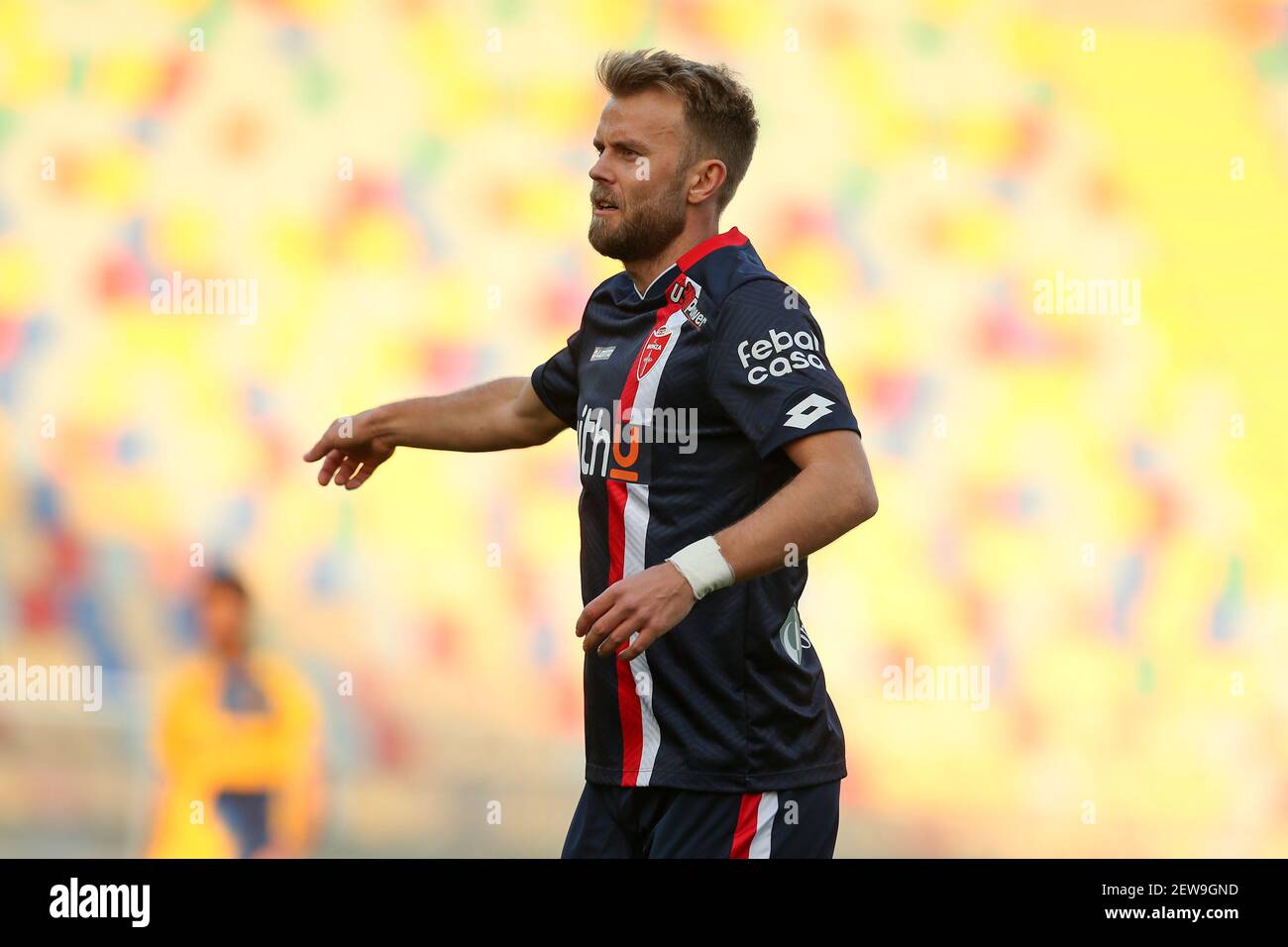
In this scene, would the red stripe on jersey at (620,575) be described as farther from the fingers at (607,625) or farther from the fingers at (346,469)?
the fingers at (346,469)

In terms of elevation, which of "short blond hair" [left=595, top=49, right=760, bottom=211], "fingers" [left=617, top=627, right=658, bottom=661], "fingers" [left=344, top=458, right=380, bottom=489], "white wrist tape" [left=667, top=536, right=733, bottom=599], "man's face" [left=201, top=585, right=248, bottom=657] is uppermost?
"short blond hair" [left=595, top=49, right=760, bottom=211]

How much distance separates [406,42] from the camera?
15.7 feet

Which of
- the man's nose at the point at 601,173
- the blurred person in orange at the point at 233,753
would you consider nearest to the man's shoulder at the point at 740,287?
the man's nose at the point at 601,173

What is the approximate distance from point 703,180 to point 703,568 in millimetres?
745

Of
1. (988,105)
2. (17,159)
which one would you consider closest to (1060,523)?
(988,105)

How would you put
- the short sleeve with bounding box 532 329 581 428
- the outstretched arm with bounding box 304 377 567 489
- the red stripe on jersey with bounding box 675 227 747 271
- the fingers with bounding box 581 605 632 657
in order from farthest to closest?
the outstretched arm with bounding box 304 377 567 489, the short sleeve with bounding box 532 329 581 428, the red stripe on jersey with bounding box 675 227 747 271, the fingers with bounding box 581 605 632 657

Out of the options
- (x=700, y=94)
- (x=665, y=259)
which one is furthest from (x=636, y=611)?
(x=700, y=94)

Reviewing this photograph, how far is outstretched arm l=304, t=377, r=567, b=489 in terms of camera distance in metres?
2.82

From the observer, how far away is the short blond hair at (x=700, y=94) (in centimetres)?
247

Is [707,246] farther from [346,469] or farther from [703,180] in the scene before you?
[346,469]

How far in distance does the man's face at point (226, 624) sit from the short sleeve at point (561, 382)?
157 cm

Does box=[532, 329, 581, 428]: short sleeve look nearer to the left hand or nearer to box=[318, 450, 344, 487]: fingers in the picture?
box=[318, 450, 344, 487]: fingers

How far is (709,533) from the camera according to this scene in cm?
227

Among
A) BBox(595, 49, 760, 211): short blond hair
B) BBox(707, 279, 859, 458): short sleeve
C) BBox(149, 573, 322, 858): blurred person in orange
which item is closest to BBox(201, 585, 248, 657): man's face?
BBox(149, 573, 322, 858): blurred person in orange
